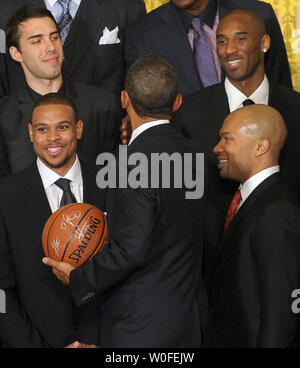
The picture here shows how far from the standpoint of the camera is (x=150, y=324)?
9.68ft

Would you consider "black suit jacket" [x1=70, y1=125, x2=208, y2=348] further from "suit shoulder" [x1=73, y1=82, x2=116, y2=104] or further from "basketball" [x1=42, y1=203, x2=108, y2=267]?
"suit shoulder" [x1=73, y1=82, x2=116, y2=104]

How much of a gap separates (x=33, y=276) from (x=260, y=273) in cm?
93

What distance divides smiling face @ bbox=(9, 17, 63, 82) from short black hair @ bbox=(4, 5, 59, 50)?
0.05ft

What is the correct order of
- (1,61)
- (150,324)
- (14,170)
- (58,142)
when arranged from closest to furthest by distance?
(150,324) < (58,142) < (14,170) < (1,61)

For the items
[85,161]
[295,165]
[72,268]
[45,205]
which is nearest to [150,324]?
[72,268]

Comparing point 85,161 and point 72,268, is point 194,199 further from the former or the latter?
point 85,161

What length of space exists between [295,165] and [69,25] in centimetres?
137

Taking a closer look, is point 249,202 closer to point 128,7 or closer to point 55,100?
point 55,100

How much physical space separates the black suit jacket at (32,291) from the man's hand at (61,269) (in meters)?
0.20

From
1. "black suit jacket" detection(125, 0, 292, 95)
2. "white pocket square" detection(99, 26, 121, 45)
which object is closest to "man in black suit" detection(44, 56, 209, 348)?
"black suit jacket" detection(125, 0, 292, 95)

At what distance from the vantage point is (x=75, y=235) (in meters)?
3.04
